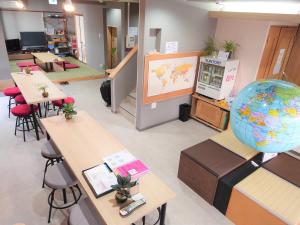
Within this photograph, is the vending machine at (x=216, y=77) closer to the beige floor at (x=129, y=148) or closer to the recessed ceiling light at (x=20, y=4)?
the beige floor at (x=129, y=148)

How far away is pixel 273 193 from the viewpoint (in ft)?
8.30

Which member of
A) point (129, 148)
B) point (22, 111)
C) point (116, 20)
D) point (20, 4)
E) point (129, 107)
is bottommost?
point (129, 148)

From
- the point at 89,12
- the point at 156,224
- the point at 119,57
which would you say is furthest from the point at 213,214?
the point at 89,12

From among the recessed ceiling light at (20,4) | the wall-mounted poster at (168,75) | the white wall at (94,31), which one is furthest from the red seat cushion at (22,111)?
the recessed ceiling light at (20,4)

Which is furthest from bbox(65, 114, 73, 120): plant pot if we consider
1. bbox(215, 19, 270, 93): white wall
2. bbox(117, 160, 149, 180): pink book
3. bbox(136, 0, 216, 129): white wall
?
bbox(215, 19, 270, 93): white wall

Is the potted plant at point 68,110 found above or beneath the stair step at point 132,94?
above

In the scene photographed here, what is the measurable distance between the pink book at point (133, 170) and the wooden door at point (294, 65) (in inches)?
188

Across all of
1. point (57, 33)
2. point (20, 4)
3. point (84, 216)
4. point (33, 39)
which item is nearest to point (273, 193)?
point (84, 216)

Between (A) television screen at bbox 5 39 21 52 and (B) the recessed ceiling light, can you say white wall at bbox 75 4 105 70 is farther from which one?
(A) television screen at bbox 5 39 21 52

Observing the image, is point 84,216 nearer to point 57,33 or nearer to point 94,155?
point 94,155

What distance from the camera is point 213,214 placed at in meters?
2.97

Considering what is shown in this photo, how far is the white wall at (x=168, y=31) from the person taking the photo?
3951 millimetres

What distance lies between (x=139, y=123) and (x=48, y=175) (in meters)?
2.51

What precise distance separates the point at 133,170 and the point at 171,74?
2.86m
